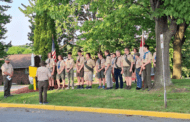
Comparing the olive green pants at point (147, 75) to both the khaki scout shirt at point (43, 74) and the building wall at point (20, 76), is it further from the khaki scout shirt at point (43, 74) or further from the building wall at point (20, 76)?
the building wall at point (20, 76)

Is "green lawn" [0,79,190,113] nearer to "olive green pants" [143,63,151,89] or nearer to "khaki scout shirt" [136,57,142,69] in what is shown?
"olive green pants" [143,63,151,89]

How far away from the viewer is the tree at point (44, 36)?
17.4 m

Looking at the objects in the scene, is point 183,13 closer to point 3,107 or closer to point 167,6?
point 167,6

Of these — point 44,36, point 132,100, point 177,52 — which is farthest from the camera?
point 177,52

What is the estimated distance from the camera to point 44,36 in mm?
17641

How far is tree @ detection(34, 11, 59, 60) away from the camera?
17375 millimetres

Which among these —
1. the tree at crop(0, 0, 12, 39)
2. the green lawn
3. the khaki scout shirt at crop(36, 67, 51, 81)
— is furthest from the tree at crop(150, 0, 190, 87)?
the tree at crop(0, 0, 12, 39)

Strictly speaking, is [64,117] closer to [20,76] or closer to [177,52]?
[177,52]

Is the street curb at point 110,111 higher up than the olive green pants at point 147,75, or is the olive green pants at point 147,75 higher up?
the olive green pants at point 147,75

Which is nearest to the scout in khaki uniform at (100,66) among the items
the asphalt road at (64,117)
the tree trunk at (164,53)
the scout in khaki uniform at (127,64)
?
the scout in khaki uniform at (127,64)

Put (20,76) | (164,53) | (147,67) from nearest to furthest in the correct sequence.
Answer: (147,67), (164,53), (20,76)

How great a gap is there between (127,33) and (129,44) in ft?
19.6

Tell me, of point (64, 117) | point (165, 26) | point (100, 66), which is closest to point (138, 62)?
point (100, 66)

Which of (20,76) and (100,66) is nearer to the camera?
(100,66)
